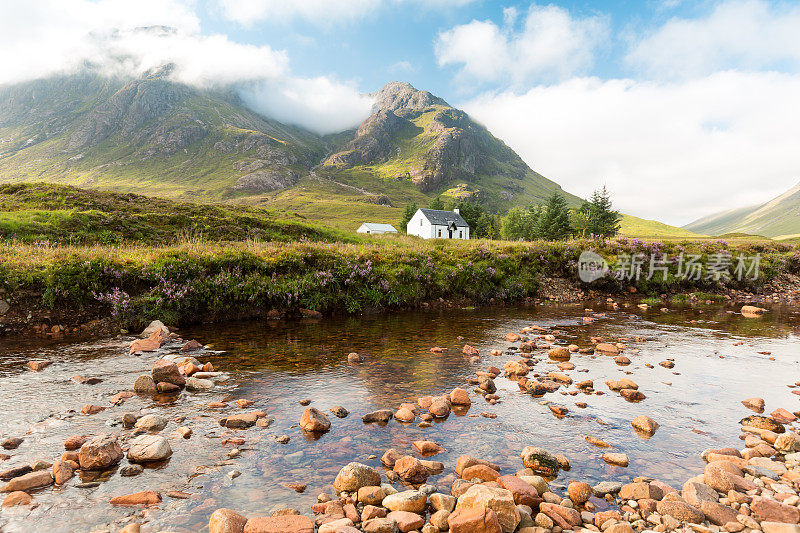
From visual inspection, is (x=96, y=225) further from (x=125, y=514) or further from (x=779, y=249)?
(x=779, y=249)

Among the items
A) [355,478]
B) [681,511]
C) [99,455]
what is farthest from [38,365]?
[681,511]

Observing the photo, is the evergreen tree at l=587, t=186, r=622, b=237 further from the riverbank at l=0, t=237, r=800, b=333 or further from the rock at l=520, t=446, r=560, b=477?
the rock at l=520, t=446, r=560, b=477

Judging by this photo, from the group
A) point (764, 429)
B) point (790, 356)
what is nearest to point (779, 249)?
point (790, 356)

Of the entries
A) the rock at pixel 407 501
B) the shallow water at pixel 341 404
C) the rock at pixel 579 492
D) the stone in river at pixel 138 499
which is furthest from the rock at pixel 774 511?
the stone in river at pixel 138 499

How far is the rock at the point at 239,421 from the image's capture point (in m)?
7.61

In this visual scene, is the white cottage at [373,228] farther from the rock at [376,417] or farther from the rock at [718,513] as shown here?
the rock at [718,513]

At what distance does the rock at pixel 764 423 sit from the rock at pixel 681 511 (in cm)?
426

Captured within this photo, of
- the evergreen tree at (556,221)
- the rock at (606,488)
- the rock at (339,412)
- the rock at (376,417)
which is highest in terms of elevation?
the evergreen tree at (556,221)

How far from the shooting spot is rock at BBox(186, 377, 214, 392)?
9.50 meters

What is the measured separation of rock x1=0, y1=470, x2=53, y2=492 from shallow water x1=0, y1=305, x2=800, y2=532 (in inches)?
8.5

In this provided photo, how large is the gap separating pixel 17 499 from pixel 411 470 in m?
5.34

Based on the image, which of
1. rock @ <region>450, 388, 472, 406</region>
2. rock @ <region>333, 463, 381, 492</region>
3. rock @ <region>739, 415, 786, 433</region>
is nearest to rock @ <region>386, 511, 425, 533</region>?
rock @ <region>333, 463, 381, 492</region>

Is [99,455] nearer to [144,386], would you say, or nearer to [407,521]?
[144,386]

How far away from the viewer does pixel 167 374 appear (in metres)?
9.45
